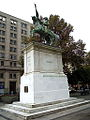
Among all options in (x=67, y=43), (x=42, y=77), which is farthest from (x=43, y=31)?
(x=67, y=43)

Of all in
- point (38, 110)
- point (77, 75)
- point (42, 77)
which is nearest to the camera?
point (38, 110)

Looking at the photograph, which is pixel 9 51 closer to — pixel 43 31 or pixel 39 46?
pixel 43 31

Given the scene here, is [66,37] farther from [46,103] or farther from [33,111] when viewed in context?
[33,111]

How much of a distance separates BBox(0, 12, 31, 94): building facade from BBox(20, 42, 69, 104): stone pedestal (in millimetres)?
34383

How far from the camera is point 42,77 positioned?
11148 mm

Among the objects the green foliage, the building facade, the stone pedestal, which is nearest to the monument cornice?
the stone pedestal

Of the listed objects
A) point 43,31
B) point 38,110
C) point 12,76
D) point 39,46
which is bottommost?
point 38,110

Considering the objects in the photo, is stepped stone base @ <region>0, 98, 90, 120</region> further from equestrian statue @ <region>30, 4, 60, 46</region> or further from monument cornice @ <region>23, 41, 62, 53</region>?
equestrian statue @ <region>30, 4, 60, 46</region>

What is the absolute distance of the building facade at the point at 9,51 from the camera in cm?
4497

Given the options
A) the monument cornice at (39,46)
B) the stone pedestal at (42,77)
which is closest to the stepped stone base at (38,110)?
the stone pedestal at (42,77)

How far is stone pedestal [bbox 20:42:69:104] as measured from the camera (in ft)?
34.9

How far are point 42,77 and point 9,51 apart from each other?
39.5 meters

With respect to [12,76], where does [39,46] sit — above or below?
above

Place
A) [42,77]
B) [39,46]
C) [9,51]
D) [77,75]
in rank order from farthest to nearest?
[9,51] → [77,75] → [39,46] → [42,77]
